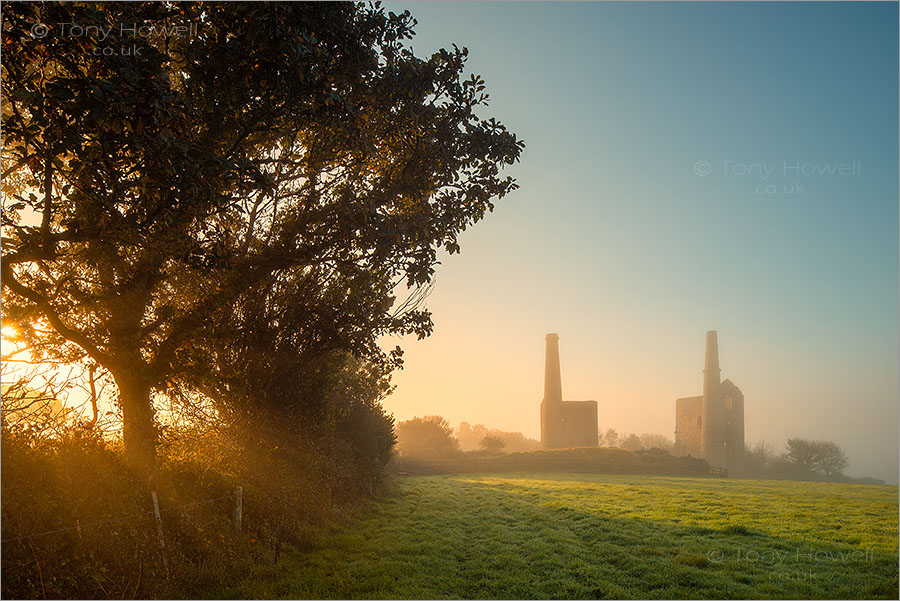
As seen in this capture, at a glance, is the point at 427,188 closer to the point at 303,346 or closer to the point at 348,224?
the point at 348,224

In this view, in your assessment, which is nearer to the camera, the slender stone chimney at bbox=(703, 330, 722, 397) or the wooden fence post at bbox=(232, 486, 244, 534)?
the wooden fence post at bbox=(232, 486, 244, 534)

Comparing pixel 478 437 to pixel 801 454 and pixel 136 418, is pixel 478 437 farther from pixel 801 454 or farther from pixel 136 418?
pixel 136 418

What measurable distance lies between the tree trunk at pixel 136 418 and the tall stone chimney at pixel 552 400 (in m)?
65.1

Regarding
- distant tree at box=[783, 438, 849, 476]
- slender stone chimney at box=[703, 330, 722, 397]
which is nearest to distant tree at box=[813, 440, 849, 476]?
distant tree at box=[783, 438, 849, 476]

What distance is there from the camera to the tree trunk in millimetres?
9797

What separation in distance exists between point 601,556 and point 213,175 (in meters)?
10.4

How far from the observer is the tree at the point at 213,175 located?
21.8ft

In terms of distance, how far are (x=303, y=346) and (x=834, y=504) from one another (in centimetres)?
2069

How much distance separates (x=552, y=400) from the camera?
7175 centimetres

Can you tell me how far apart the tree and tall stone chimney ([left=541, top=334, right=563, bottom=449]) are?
203ft

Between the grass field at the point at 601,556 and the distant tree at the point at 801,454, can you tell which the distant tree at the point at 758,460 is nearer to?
the distant tree at the point at 801,454

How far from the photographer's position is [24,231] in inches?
320

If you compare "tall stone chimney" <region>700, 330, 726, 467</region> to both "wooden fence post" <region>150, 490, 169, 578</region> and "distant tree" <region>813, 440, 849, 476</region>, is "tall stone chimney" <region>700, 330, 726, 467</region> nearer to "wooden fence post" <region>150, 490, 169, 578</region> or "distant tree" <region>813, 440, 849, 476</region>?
"distant tree" <region>813, 440, 849, 476</region>

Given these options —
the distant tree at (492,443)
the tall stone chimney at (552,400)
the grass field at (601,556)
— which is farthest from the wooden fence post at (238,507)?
the tall stone chimney at (552,400)
